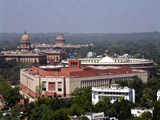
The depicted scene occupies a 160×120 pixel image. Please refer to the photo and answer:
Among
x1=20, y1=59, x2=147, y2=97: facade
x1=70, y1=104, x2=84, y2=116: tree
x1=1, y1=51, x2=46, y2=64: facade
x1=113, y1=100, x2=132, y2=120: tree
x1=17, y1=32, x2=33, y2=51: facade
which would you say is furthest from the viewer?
x1=17, y1=32, x2=33, y2=51: facade

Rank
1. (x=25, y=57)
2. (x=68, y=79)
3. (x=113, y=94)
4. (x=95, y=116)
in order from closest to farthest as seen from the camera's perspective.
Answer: (x=95, y=116)
(x=113, y=94)
(x=68, y=79)
(x=25, y=57)

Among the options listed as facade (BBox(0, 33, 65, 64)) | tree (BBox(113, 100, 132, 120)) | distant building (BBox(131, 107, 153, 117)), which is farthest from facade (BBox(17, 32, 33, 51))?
distant building (BBox(131, 107, 153, 117))

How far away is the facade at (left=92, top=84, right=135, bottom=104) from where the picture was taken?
4475 centimetres

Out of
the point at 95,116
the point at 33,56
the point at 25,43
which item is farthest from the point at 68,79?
the point at 25,43

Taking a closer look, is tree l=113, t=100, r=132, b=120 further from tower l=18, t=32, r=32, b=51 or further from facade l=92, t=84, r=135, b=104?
tower l=18, t=32, r=32, b=51

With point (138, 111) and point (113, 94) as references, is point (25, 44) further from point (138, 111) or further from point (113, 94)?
point (138, 111)

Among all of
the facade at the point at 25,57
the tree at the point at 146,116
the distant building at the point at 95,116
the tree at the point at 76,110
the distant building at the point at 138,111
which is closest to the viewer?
the tree at the point at 146,116

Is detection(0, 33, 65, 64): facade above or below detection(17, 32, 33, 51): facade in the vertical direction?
below

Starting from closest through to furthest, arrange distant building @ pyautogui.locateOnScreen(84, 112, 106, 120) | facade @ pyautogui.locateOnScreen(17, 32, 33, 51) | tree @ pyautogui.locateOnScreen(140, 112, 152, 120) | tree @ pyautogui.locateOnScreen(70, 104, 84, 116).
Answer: tree @ pyautogui.locateOnScreen(140, 112, 152, 120)
distant building @ pyautogui.locateOnScreen(84, 112, 106, 120)
tree @ pyautogui.locateOnScreen(70, 104, 84, 116)
facade @ pyautogui.locateOnScreen(17, 32, 33, 51)

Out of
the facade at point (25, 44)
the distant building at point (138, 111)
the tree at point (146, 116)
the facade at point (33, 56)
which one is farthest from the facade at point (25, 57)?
the tree at point (146, 116)

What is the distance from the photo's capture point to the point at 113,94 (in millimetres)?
45281

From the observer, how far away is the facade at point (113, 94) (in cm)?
4475

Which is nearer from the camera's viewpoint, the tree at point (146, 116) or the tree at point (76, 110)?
the tree at point (146, 116)

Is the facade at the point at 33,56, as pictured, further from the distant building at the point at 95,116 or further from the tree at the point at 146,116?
the tree at the point at 146,116
